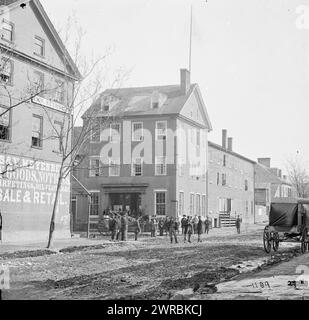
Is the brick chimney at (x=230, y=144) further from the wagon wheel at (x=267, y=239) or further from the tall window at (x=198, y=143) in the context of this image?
the wagon wheel at (x=267, y=239)

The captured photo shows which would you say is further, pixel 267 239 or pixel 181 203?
pixel 181 203

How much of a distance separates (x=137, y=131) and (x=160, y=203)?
273 inches

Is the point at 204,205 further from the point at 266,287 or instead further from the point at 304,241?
the point at 266,287

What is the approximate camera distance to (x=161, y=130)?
45438 mm

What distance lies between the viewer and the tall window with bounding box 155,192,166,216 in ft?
144

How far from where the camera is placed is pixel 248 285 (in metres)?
10.7

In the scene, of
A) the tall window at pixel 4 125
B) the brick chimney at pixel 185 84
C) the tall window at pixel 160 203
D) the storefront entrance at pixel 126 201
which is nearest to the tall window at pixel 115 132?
the storefront entrance at pixel 126 201

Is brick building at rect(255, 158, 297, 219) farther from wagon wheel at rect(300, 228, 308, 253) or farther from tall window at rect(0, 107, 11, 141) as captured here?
tall window at rect(0, 107, 11, 141)

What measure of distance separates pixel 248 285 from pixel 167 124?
3495cm

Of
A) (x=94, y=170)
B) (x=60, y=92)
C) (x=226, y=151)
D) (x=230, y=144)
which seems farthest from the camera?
(x=230, y=144)

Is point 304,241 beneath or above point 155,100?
beneath

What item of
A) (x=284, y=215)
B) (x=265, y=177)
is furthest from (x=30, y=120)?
(x=265, y=177)

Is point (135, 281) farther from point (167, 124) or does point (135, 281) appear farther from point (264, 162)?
point (264, 162)

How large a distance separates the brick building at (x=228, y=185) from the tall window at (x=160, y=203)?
331 inches
